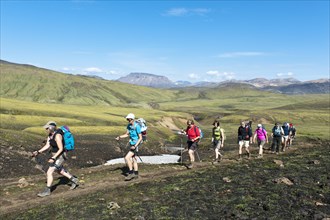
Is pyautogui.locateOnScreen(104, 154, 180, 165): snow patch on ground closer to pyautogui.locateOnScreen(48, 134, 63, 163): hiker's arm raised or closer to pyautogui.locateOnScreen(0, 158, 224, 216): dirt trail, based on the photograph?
pyautogui.locateOnScreen(0, 158, 224, 216): dirt trail

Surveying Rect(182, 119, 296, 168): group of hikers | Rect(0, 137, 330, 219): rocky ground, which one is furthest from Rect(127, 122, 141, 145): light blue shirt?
Rect(182, 119, 296, 168): group of hikers

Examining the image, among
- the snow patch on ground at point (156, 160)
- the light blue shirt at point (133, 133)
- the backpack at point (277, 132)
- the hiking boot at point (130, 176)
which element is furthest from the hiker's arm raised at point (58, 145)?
the snow patch on ground at point (156, 160)

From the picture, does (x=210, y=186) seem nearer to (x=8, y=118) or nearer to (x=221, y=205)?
(x=221, y=205)

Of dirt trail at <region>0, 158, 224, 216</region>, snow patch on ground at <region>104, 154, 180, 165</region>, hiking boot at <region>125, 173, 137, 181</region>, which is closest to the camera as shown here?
dirt trail at <region>0, 158, 224, 216</region>

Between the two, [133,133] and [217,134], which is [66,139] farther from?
[217,134]

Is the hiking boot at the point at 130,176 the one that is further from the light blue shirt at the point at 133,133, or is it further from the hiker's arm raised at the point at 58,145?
the hiker's arm raised at the point at 58,145

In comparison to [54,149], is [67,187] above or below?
below

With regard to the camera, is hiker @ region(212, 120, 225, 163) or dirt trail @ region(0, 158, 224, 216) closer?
dirt trail @ region(0, 158, 224, 216)

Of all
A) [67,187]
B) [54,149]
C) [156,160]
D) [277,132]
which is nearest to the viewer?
[54,149]

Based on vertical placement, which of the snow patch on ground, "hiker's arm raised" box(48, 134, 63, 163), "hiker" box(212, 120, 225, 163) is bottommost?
the snow patch on ground

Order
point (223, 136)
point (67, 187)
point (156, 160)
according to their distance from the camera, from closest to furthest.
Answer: point (67, 187)
point (223, 136)
point (156, 160)

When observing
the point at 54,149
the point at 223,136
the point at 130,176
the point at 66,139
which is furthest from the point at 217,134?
the point at 54,149

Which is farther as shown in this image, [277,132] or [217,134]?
[277,132]

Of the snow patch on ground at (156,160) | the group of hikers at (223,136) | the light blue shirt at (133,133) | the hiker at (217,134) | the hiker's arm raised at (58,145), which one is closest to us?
the hiker's arm raised at (58,145)
